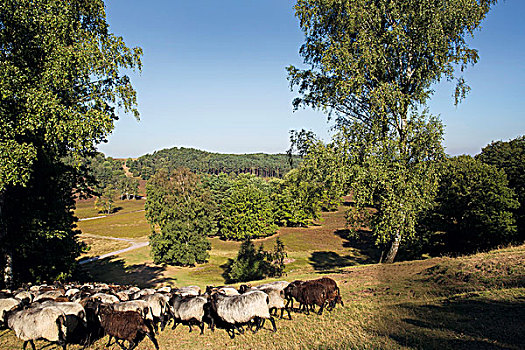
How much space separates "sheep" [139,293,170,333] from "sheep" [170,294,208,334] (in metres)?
0.50

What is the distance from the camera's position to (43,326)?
983 cm

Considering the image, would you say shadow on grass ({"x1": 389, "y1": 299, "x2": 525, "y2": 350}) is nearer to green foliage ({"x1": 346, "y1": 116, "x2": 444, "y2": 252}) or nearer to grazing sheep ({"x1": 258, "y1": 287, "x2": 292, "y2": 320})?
grazing sheep ({"x1": 258, "y1": 287, "x2": 292, "y2": 320})

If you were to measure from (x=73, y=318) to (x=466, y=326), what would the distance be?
13500 mm

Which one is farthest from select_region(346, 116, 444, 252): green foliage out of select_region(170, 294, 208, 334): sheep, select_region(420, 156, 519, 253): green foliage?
select_region(420, 156, 519, 253): green foliage

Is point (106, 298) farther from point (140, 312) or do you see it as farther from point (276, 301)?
point (276, 301)

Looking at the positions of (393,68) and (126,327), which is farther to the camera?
(393,68)

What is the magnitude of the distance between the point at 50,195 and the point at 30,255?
4.57 metres

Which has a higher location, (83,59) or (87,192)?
(83,59)

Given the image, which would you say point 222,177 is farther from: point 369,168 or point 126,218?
point 369,168

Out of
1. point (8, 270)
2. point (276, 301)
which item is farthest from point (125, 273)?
point (276, 301)

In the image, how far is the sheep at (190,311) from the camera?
1148 centimetres

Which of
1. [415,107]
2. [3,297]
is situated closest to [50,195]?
[3,297]

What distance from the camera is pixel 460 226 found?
3616 centimetres

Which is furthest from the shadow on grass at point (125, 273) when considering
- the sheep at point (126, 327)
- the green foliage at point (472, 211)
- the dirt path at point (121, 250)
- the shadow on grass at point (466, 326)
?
the green foliage at point (472, 211)
